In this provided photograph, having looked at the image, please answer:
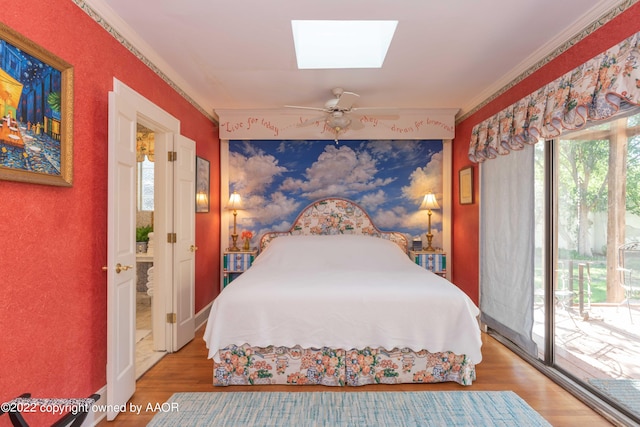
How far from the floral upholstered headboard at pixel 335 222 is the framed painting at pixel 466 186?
0.91 meters

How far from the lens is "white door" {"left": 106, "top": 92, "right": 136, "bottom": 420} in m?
2.17

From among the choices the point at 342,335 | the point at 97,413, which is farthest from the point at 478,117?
the point at 97,413

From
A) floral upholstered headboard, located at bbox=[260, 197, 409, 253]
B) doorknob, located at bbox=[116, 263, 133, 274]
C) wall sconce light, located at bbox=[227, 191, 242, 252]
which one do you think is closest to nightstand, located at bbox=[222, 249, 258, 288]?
wall sconce light, located at bbox=[227, 191, 242, 252]

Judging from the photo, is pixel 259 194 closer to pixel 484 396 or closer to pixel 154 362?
pixel 154 362

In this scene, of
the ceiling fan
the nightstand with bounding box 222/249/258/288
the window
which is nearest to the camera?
the ceiling fan

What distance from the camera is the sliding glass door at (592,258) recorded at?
2.26 meters

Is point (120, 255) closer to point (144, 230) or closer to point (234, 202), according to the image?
point (234, 202)

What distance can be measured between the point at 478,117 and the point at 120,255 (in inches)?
154

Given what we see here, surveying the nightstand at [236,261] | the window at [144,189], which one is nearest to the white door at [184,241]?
the nightstand at [236,261]

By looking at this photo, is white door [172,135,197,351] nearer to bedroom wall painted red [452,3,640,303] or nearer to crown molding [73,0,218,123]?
crown molding [73,0,218,123]

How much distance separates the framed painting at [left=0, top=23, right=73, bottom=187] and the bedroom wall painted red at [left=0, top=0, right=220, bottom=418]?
86 mm

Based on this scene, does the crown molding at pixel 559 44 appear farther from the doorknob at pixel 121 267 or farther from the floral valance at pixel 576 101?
the doorknob at pixel 121 267

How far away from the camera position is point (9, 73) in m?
1.56

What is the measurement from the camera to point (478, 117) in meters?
4.12
